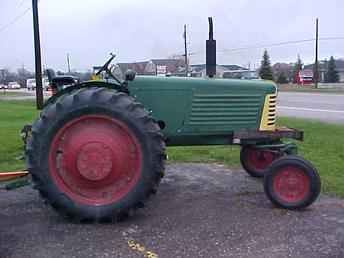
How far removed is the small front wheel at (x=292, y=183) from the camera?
220 inches

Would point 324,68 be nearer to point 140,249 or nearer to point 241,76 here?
point 241,76

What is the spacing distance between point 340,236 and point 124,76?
2767 millimetres

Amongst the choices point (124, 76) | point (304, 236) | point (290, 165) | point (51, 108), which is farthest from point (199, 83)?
point (304, 236)

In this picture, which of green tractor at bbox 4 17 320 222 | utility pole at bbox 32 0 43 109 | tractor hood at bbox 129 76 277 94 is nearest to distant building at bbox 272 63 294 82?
utility pole at bbox 32 0 43 109

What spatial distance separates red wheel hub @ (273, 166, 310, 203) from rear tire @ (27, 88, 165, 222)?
1.34 m

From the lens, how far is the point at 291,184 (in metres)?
5.68

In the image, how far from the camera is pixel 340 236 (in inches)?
186

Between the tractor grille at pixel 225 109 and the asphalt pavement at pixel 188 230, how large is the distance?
86 centimetres

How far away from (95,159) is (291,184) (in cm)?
205

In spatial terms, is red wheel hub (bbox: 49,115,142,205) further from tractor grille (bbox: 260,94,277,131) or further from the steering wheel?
tractor grille (bbox: 260,94,277,131)

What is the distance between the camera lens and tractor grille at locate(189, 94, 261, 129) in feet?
20.2

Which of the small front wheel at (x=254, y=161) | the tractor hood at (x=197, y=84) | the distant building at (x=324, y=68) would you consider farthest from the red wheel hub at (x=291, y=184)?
the distant building at (x=324, y=68)

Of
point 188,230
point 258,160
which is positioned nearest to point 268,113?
point 258,160

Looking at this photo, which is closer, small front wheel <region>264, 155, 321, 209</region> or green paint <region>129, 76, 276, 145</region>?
small front wheel <region>264, 155, 321, 209</region>
